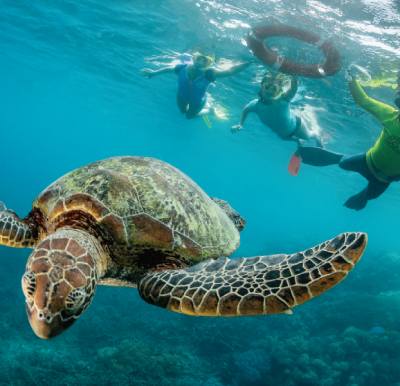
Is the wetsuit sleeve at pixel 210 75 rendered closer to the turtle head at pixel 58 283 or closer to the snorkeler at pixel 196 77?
→ the snorkeler at pixel 196 77

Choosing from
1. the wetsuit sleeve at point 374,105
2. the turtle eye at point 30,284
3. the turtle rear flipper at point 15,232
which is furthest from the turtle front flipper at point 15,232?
the wetsuit sleeve at point 374,105

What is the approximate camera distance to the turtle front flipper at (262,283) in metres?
2.27

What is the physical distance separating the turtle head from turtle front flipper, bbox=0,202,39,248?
1.16m

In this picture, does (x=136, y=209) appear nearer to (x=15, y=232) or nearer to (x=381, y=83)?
→ (x=15, y=232)

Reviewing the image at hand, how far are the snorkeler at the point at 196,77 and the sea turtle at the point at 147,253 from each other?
37.0 feet

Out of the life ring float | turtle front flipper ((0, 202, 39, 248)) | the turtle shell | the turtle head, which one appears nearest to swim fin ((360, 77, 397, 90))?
the life ring float

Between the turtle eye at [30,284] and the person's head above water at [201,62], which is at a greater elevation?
the turtle eye at [30,284]

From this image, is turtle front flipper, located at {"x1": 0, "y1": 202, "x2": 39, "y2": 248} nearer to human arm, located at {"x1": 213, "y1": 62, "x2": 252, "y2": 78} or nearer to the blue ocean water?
the blue ocean water

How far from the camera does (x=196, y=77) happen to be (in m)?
14.9

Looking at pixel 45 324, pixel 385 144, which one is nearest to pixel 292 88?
pixel 385 144

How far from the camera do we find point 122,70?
24.7 meters

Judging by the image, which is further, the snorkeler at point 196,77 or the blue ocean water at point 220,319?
the snorkeler at point 196,77

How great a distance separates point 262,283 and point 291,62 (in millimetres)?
9860

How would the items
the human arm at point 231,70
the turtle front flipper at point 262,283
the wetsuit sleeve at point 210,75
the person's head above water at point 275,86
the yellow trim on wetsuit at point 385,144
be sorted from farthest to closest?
the human arm at point 231,70 < the wetsuit sleeve at point 210,75 < the person's head above water at point 275,86 < the yellow trim on wetsuit at point 385,144 < the turtle front flipper at point 262,283
